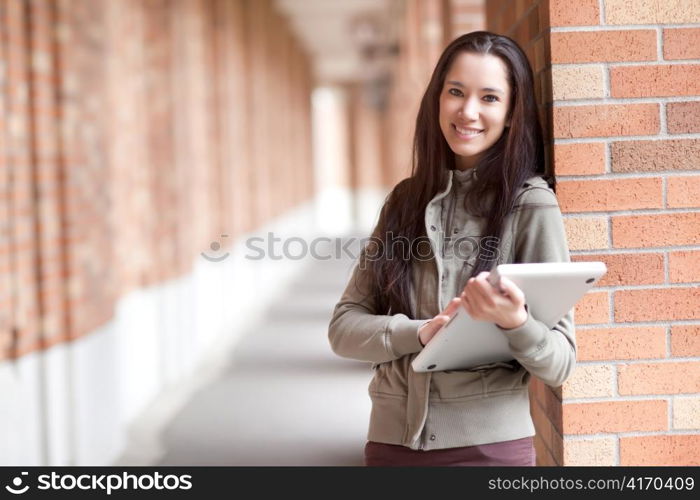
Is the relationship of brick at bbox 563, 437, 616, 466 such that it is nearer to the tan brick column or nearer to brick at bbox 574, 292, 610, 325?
the tan brick column

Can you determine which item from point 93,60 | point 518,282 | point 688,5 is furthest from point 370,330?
point 93,60

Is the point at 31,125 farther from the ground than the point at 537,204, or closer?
farther from the ground

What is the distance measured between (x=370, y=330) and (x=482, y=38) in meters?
0.59

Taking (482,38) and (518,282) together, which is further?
(482,38)

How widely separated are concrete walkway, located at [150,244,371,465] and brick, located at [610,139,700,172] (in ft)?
7.92

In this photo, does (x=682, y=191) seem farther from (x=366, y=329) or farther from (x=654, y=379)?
(x=366, y=329)

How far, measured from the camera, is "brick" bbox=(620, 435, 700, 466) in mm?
1950

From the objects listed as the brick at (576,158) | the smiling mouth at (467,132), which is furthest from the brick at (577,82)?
the smiling mouth at (467,132)

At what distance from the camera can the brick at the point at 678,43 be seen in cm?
192

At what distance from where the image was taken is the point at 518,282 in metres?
1.41

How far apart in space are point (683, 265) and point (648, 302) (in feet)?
0.37

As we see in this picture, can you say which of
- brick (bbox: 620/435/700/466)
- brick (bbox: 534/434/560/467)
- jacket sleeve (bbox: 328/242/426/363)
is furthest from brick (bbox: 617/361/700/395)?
jacket sleeve (bbox: 328/242/426/363)

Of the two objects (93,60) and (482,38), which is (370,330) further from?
(93,60)

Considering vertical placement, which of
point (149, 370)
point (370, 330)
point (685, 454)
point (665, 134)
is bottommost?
point (149, 370)
